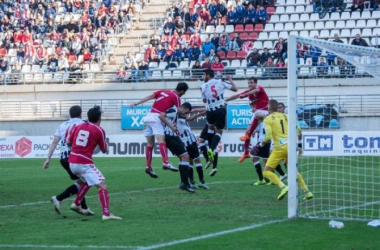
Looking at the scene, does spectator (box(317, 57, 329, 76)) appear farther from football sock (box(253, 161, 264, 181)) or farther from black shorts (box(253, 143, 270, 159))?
black shorts (box(253, 143, 270, 159))

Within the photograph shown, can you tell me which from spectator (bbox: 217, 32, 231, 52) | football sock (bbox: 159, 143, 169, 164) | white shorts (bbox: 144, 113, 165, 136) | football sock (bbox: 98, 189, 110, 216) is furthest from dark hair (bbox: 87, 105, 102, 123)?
spectator (bbox: 217, 32, 231, 52)

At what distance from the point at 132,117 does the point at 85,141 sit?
85.8ft

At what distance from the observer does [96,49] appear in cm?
4466

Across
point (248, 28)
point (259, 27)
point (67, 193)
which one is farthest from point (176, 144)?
point (248, 28)

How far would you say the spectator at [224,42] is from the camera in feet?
135

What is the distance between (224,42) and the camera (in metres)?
41.3

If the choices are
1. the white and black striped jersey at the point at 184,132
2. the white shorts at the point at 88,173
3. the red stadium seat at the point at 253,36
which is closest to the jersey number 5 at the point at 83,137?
the white shorts at the point at 88,173

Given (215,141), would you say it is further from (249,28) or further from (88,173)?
(249,28)

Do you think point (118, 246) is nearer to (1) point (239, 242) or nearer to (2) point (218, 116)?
(1) point (239, 242)

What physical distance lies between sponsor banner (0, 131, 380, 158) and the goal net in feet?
0.12

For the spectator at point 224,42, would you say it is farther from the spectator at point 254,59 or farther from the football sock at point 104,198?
the football sock at point 104,198

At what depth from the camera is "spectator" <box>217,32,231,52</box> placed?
41.2 metres

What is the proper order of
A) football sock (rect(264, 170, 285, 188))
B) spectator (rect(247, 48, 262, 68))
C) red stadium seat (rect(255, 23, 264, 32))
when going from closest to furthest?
football sock (rect(264, 170, 285, 188)) < spectator (rect(247, 48, 262, 68)) < red stadium seat (rect(255, 23, 264, 32))

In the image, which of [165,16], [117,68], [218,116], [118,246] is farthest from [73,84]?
[118,246]
